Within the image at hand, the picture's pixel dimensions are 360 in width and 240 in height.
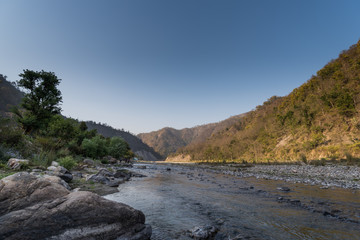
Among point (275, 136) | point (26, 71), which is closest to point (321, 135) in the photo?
point (275, 136)

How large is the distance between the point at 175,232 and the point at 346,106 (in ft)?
173

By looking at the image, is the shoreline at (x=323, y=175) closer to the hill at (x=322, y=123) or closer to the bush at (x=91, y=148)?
the hill at (x=322, y=123)

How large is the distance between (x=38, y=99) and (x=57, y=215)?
105 feet

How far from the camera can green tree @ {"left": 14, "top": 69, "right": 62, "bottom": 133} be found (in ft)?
83.8

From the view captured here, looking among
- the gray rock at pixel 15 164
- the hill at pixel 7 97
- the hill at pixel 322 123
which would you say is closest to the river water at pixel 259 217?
the gray rock at pixel 15 164

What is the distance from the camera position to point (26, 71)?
26453 mm

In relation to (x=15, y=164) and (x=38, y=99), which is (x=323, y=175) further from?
(x=38, y=99)

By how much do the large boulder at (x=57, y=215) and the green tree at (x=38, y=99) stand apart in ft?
91.0

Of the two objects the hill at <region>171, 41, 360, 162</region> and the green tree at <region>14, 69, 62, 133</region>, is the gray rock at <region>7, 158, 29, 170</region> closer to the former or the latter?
the green tree at <region>14, 69, 62, 133</region>

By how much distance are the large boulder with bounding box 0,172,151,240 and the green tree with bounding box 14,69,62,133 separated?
27739 mm

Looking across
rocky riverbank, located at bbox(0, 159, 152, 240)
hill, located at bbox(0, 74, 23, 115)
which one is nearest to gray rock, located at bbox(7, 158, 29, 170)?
rocky riverbank, located at bbox(0, 159, 152, 240)

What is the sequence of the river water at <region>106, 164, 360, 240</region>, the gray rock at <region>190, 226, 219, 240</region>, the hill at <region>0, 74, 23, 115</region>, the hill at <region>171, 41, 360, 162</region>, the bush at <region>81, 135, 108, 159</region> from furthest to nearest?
1. the hill at <region>0, 74, 23, 115</region>
2. the bush at <region>81, 135, 108, 159</region>
3. the hill at <region>171, 41, 360, 162</region>
4. the river water at <region>106, 164, 360, 240</region>
5. the gray rock at <region>190, 226, 219, 240</region>

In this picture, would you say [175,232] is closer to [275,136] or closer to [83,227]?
[83,227]

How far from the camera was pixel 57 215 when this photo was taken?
3.66m
